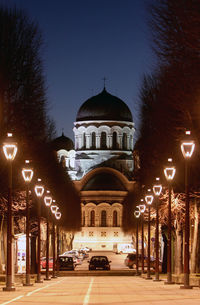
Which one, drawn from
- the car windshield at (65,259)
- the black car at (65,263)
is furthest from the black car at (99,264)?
the car windshield at (65,259)

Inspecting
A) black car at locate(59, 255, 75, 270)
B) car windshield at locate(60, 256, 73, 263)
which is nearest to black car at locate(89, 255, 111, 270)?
black car at locate(59, 255, 75, 270)

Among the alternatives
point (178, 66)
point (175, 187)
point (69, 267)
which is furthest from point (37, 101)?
→ point (69, 267)

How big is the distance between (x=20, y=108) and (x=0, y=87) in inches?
91.9

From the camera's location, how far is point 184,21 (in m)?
29.3

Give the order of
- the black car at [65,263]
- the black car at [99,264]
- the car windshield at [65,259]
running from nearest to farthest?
the black car at [65,263]
the car windshield at [65,259]
the black car at [99,264]

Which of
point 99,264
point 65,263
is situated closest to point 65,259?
point 65,263

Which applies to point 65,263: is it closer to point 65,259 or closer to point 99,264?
point 65,259

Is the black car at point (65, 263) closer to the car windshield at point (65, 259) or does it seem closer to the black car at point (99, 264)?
the car windshield at point (65, 259)

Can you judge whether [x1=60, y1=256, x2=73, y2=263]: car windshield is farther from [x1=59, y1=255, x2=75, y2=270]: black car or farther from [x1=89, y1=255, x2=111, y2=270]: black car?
[x1=89, y1=255, x2=111, y2=270]: black car

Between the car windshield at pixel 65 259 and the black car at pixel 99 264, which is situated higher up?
the car windshield at pixel 65 259

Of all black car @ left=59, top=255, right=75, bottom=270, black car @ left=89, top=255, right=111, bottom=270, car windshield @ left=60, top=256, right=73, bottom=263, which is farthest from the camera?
black car @ left=89, top=255, right=111, bottom=270

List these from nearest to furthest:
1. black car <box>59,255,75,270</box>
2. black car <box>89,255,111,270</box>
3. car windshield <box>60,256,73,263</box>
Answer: black car <box>59,255,75,270</box>
car windshield <box>60,256,73,263</box>
black car <box>89,255,111,270</box>

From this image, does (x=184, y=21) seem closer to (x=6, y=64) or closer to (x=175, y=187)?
(x=6, y=64)

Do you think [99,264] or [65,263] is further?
[99,264]
